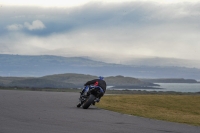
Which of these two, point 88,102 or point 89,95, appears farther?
point 89,95

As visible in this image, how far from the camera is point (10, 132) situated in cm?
1434

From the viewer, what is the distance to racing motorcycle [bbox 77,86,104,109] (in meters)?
26.5

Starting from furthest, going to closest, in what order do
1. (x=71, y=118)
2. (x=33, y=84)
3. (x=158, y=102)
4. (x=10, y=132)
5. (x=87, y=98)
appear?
(x=33, y=84) → (x=158, y=102) → (x=87, y=98) → (x=71, y=118) → (x=10, y=132)

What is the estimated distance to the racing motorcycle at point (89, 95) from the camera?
26.5 meters

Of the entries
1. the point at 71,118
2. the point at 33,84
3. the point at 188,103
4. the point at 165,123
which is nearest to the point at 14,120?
the point at 71,118

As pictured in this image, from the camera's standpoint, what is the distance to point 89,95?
27297 millimetres

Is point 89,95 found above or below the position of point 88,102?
above

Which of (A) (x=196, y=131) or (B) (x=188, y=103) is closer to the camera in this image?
(A) (x=196, y=131)

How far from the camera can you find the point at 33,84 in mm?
174875

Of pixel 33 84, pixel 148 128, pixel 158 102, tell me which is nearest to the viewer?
pixel 148 128

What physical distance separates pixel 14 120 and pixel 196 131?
22.8 feet

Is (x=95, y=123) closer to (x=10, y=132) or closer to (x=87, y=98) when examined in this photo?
(x=10, y=132)

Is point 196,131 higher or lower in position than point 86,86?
lower

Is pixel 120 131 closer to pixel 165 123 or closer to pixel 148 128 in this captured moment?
pixel 148 128
